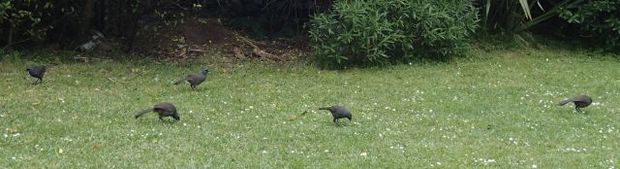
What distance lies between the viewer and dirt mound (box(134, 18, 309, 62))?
1051cm

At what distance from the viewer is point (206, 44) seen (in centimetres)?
1079

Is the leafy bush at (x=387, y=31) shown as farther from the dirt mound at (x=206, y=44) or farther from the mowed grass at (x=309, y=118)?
the dirt mound at (x=206, y=44)

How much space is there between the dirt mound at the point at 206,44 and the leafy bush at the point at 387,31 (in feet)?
2.29

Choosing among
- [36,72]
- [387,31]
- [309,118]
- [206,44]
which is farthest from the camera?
[206,44]

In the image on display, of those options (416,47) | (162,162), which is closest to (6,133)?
(162,162)

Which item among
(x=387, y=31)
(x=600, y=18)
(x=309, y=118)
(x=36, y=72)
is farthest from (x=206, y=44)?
(x=600, y=18)

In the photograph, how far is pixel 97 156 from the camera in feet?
17.7

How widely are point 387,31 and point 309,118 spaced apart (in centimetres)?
345

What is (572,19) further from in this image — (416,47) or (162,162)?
(162,162)

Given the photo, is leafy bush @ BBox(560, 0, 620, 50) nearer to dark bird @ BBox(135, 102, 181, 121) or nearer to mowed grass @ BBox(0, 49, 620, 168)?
mowed grass @ BBox(0, 49, 620, 168)

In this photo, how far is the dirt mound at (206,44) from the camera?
10.5m

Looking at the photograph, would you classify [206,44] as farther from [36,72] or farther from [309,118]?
[309,118]

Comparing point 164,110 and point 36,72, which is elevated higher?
point 164,110

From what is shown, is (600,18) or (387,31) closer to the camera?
(387,31)
